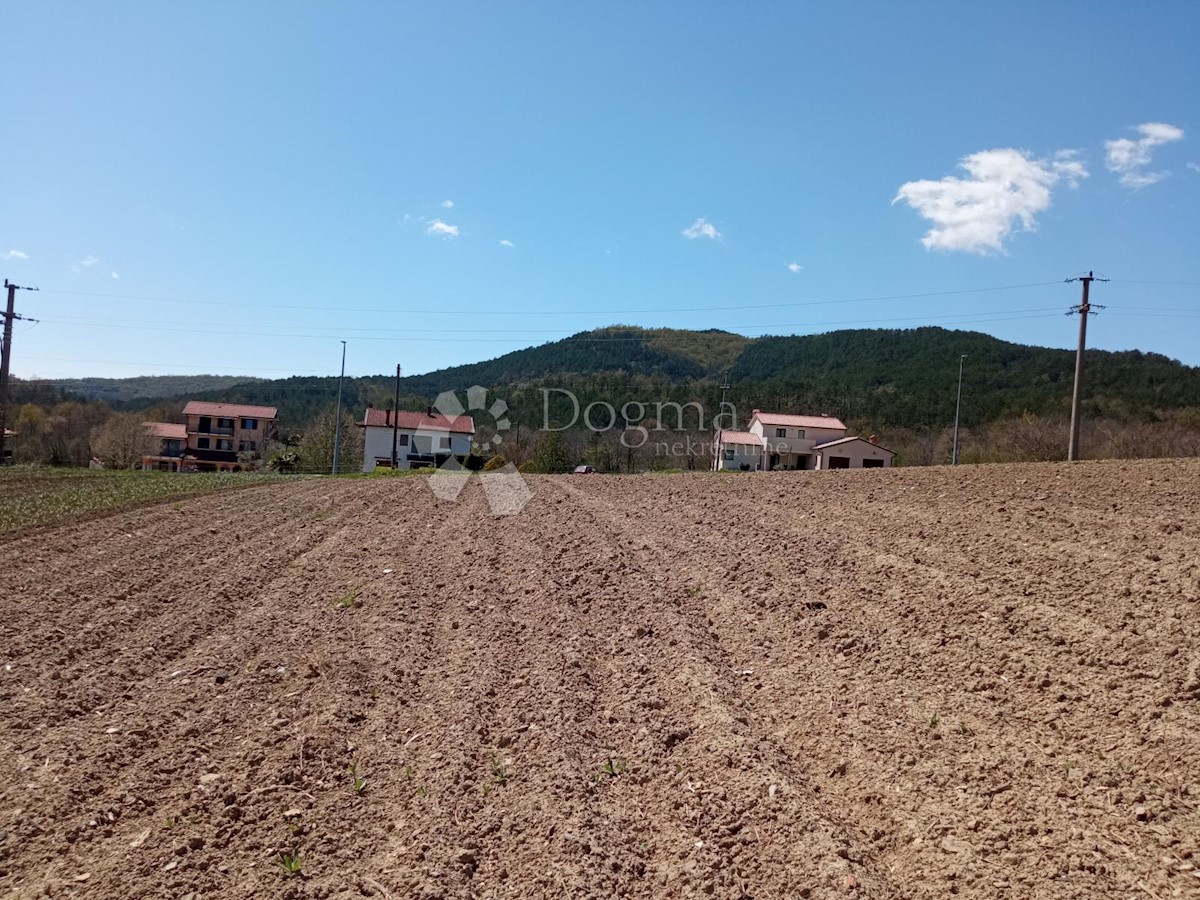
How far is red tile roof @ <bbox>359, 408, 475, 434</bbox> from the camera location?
63.6 m

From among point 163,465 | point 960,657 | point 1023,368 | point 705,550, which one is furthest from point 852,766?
point 163,465

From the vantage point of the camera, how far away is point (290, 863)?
364 cm

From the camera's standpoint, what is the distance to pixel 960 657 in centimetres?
530

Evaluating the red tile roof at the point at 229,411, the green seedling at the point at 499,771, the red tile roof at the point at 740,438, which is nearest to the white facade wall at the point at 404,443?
the red tile roof at the point at 740,438

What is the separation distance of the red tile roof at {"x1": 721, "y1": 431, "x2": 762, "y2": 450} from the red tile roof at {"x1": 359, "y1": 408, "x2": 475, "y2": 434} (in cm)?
2076

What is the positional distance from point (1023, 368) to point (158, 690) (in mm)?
79340

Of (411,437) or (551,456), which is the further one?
(411,437)

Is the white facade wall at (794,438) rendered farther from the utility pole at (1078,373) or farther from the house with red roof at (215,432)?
the house with red roof at (215,432)

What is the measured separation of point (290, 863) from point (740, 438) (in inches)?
2369

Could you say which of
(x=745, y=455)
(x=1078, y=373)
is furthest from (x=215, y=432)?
(x=1078, y=373)

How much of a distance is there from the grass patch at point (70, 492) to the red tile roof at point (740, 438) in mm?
37622

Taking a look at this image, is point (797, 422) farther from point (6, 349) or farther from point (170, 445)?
point (170, 445)

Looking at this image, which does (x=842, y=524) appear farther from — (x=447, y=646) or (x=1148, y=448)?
(x=1148, y=448)

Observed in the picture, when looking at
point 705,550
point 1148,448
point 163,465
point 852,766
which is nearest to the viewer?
point 852,766
